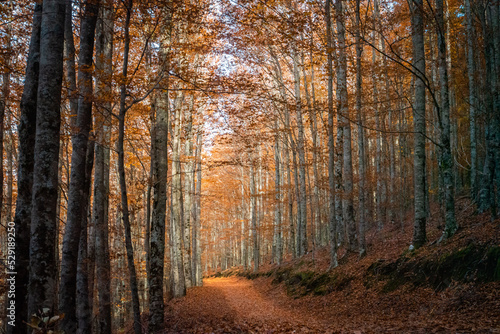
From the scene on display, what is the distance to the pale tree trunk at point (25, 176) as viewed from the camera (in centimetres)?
544

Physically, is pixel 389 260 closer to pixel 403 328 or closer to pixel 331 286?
pixel 331 286

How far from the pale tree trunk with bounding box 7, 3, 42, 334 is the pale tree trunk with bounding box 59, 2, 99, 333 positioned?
1.91ft

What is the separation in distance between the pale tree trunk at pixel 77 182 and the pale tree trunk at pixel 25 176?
1.91ft

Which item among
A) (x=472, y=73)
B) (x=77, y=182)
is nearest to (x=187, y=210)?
(x=77, y=182)

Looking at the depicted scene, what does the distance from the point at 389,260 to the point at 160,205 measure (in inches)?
263

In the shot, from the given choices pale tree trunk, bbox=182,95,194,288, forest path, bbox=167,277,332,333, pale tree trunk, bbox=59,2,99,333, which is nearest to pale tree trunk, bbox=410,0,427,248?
forest path, bbox=167,277,332,333

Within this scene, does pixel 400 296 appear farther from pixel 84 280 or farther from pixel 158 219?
pixel 84 280

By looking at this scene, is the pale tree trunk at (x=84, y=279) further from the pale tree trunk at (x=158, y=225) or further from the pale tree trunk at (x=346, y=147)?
the pale tree trunk at (x=346, y=147)

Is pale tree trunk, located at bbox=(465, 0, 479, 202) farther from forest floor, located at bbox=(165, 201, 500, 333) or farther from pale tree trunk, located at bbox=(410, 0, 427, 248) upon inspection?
forest floor, located at bbox=(165, 201, 500, 333)

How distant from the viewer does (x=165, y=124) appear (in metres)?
8.70

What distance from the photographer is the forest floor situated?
5.57 metres

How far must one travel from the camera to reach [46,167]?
14.8 ft

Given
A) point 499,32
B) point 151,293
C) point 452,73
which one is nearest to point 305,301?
point 151,293

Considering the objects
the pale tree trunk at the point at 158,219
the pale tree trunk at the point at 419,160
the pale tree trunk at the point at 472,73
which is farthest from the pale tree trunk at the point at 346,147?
the pale tree trunk at the point at 158,219
